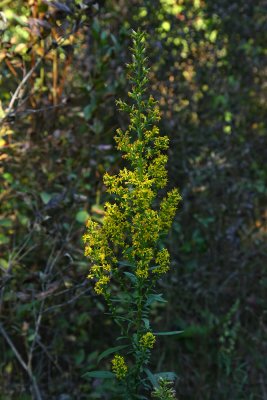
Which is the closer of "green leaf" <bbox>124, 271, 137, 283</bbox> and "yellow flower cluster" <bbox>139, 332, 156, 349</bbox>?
"yellow flower cluster" <bbox>139, 332, 156, 349</bbox>

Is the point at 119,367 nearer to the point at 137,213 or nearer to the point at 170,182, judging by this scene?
the point at 137,213

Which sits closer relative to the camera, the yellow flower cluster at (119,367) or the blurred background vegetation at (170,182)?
the yellow flower cluster at (119,367)

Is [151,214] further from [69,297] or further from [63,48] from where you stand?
[69,297]

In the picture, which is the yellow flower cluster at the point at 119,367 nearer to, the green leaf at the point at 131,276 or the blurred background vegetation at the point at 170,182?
the green leaf at the point at 131,276

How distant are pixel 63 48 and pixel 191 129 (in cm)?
A: 155

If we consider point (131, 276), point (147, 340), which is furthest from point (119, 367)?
point (131, 276)

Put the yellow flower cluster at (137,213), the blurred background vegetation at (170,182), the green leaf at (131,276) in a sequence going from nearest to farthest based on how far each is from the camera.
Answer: the yellow flower cluster at (137,213), the green leaf at (131,276), the blurred background vegetation at (170,182)

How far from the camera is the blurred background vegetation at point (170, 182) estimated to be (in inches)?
143

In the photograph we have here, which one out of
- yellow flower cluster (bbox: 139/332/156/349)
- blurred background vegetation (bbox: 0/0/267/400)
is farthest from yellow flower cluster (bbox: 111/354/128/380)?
blurred background vegetation (bbox: 0/0/267/400)

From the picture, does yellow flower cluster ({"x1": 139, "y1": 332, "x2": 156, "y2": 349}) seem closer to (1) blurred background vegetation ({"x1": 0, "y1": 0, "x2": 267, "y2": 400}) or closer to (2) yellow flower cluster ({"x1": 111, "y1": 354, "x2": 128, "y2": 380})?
(2) yellow flower cluster ({"x1": 111, "y1": 354, "x2": 128, "y2": 380})

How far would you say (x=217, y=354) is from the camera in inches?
158

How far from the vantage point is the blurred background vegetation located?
363cm

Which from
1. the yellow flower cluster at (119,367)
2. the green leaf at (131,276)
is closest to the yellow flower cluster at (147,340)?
the yellow flower cluster at (119,367)

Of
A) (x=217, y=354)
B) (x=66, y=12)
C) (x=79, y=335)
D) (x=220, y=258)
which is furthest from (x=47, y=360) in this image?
(x=66, y=12)
